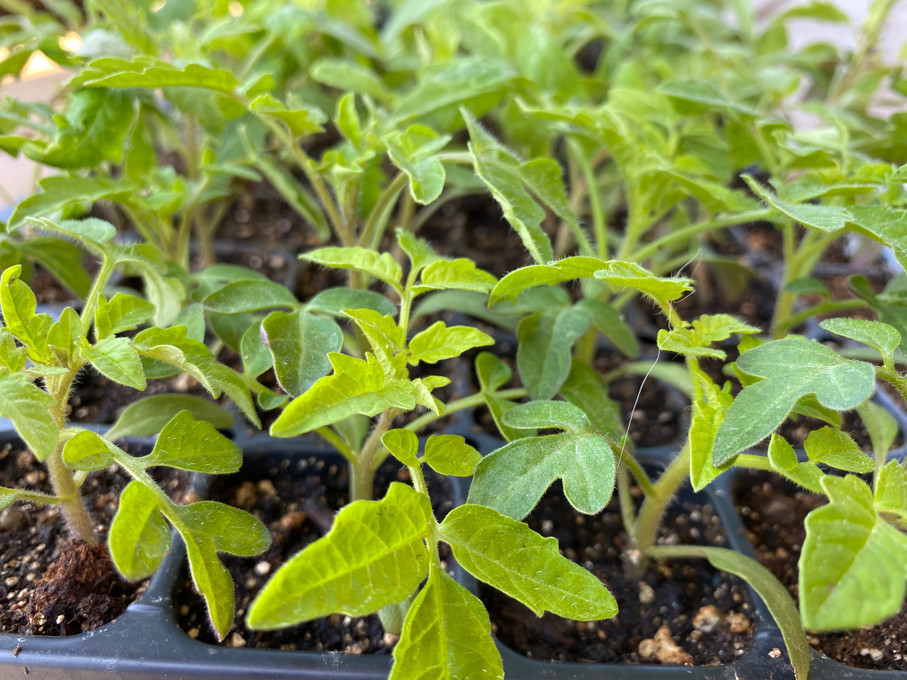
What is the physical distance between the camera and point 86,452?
0.46m

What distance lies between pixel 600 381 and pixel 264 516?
1.17 ft

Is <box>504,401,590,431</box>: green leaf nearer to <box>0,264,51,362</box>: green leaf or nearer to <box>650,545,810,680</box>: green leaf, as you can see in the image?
<box>650,545,810,680</box>: green leaf

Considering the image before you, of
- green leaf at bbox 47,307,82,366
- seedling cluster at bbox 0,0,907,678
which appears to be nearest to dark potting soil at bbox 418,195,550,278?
seedling cluster at bbox 0,0,907,678

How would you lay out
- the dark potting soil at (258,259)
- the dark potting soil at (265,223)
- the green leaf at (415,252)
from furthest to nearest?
1. the dark potting soil at (265,223)
2. the dark potting soil at (258,259)
3. the green leaf at (415,252)

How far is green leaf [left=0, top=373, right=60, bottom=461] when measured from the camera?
41 centimetres

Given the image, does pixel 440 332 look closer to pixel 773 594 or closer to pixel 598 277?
pixel 598 277

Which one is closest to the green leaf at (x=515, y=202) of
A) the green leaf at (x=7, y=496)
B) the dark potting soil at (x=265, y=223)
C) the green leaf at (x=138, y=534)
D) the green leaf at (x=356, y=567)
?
the green leaf at (x=356, y=567)

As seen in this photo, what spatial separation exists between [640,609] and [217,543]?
389mm

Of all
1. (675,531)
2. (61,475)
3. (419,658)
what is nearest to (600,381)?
(675,531)

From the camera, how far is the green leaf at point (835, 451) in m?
0.46

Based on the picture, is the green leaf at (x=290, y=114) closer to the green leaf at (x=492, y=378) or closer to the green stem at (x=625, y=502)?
the green leaf at (x=492, y=378)

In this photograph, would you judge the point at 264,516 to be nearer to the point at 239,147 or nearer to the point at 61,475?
the point at 61,475

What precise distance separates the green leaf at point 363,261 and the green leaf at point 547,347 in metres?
0.15

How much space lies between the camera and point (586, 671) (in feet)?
1.64
